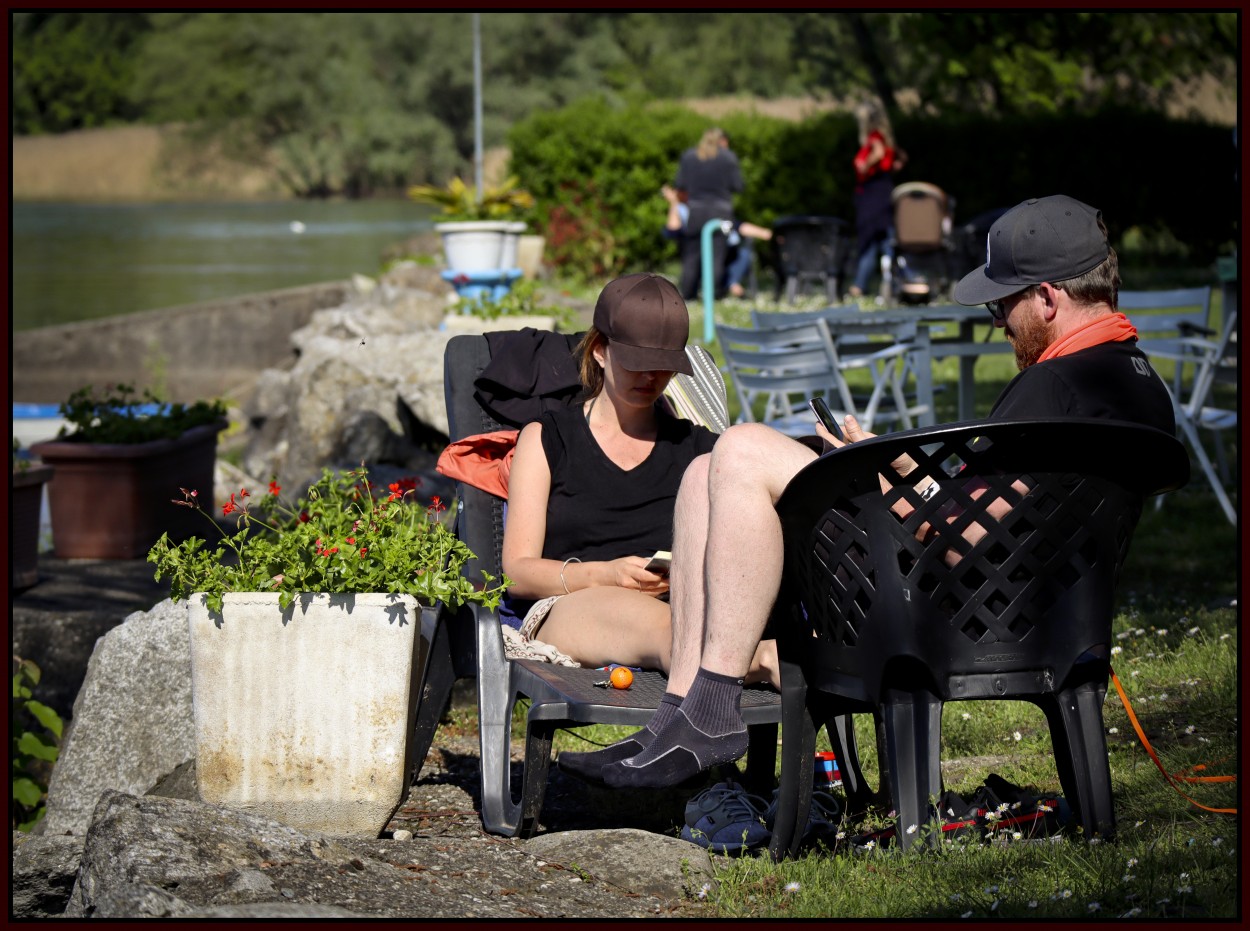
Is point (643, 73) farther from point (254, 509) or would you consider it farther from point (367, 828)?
point (367, 828)

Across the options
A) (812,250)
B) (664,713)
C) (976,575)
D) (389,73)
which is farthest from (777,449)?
(389,73)

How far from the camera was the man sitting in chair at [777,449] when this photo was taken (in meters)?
2.89

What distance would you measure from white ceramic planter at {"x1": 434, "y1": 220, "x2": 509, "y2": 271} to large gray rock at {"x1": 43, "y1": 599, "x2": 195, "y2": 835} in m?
6.83

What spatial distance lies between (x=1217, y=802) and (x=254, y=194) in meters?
80.1

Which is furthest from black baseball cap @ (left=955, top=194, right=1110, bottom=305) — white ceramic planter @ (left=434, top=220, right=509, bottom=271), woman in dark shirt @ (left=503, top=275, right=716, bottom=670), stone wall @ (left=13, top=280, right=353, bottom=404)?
stone wall @ (left=13, top=280, right=353, bottom=404)

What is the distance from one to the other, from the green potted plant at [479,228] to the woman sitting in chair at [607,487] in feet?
22.5

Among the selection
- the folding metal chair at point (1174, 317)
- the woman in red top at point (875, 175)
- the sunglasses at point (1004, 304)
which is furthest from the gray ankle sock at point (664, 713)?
the woman in red top at point (875, 175)

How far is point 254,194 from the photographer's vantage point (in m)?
78.8

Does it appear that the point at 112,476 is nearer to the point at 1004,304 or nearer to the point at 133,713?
the point at 133,713

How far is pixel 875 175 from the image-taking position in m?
16.9

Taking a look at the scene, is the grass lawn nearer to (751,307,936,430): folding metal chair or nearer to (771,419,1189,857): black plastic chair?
(771,419,1189,857): black plastic chair

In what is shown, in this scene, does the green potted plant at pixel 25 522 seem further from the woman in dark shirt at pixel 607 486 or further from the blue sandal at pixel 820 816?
the blue sandal at pixel 820 816

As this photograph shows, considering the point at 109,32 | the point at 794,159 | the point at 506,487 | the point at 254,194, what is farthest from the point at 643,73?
the point at 506,487

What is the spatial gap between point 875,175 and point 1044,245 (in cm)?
1443
